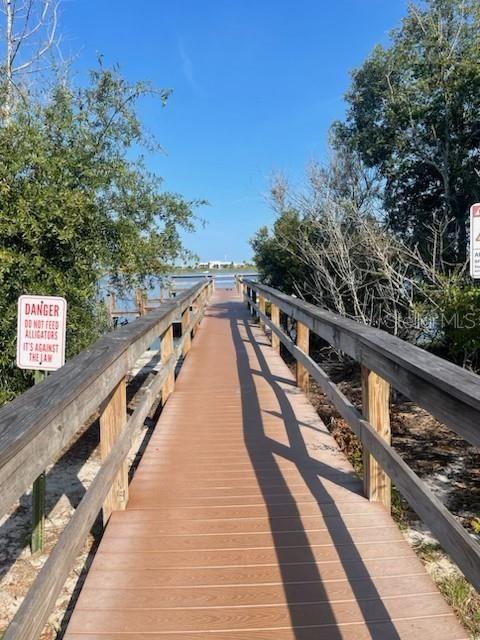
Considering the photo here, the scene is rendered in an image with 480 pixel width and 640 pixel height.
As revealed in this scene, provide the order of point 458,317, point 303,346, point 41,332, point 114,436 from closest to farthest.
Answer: point 114,436
point 41,332
point 303,346
point 458,317

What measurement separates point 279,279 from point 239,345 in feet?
27.8

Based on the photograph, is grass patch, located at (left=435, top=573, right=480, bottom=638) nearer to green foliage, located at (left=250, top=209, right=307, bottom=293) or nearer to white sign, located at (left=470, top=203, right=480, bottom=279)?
white sign, located at (left=470, top=203, right=480, bottom=279)

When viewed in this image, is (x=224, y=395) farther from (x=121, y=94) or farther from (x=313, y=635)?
(x=121, y=94)

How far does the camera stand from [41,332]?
3.09 metres

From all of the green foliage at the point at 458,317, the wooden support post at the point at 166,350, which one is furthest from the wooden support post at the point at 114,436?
the green foliage at the point at 458,317

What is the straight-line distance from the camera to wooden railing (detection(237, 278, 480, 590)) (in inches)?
60.8

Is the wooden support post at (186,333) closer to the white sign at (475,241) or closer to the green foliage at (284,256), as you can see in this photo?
the green foliage at (284,256)

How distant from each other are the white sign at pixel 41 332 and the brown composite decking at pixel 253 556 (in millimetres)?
984

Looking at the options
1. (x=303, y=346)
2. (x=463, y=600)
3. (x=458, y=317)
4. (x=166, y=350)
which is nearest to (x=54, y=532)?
(x=166, y=350)

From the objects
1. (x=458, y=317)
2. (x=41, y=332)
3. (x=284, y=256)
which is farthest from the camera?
(x=284, y=256)

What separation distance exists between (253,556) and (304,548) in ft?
0.83

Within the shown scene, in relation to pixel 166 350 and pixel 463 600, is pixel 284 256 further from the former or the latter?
pixel 463 600

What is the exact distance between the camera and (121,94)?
23.1ft

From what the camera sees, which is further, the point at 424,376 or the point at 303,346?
the point at 303,346
